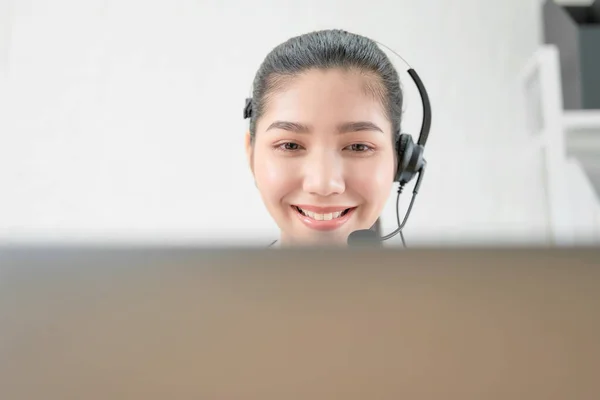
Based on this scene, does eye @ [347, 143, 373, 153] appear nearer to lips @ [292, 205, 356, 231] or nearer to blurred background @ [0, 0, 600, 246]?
lips @ [292, 205, 356, 231]

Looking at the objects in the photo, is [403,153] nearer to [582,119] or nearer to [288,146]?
[288,146]

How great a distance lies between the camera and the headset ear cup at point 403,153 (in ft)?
3.41

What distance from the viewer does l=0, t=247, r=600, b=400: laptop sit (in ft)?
0.27

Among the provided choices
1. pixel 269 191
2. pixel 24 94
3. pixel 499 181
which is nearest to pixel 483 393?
pixel 269 191

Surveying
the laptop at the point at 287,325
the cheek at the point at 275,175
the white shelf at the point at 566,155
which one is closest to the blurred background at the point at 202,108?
the white shelf at the point at 566,155

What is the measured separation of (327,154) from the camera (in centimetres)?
97

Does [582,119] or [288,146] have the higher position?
[582,119]

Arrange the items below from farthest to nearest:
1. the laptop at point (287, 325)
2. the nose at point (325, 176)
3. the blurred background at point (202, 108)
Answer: the blurred background at point (202, 108) → the nose at point (325, 176) → the laptop at point (287, 325)

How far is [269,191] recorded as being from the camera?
3.39 ft

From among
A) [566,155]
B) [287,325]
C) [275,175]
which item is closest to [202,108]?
[275,175]

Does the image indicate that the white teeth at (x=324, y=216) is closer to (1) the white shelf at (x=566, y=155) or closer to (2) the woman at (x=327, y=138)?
(2) the woman at (x=327, y=138)

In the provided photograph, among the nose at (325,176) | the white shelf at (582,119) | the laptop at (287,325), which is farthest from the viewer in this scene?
the white shelf at (582,119)

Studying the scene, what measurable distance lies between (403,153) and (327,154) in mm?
149

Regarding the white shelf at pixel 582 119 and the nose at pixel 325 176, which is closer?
the nose at pixel 325 176
